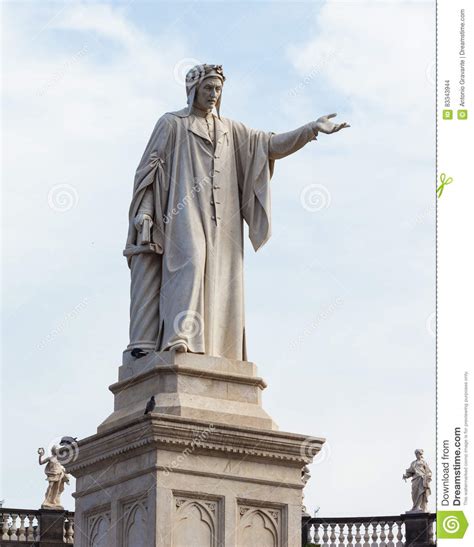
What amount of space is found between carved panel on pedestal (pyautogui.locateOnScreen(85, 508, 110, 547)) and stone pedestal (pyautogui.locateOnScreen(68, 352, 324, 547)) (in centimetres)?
2

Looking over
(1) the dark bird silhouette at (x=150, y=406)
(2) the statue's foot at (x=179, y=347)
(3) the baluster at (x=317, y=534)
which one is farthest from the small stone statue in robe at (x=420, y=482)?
(1) the dark bird silhouette at (x=150, y=406)

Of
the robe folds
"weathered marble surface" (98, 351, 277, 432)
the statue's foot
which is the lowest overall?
"weathered marble surface" (98, 351, 277, 432)

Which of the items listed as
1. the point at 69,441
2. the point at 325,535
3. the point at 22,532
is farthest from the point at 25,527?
the point at 69,441

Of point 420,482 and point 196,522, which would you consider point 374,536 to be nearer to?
point 420,482

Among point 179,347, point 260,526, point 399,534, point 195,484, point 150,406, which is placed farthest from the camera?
point 399,534

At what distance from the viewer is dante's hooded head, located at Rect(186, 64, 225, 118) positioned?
2494 cm

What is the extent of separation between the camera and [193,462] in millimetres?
23375

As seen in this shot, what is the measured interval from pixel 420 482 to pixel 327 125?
96.1ft

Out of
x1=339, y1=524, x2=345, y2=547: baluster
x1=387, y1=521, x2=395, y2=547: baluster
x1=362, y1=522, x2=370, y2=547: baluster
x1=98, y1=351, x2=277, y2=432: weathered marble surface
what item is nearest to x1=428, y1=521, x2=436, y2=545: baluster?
x1=387, y1=521, x2=395, y2=547: baluster

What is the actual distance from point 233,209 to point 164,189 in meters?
0.89

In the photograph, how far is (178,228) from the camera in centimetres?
2452

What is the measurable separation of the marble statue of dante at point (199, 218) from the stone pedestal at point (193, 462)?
0.45 metres

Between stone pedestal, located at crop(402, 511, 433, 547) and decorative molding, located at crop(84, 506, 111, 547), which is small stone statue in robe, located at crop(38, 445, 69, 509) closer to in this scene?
stone pedestal, located at crop(402, 511, 433, 547)
